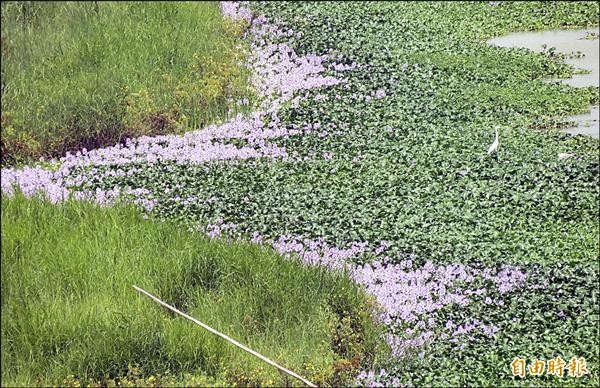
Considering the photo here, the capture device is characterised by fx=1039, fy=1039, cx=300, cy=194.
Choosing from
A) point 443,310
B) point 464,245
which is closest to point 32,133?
point 443,310

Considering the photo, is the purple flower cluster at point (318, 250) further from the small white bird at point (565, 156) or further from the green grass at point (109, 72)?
the small white bird at point (565, 156)

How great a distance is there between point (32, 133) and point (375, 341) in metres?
1.95

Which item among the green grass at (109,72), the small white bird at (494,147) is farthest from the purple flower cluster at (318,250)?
the small white bird at (494,147)

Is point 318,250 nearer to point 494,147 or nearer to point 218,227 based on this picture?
point 218,227

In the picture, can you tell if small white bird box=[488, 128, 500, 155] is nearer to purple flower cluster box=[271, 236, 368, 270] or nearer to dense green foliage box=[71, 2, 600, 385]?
dense green foliage box=[71, 2, 600, 385]

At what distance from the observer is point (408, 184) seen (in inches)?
298

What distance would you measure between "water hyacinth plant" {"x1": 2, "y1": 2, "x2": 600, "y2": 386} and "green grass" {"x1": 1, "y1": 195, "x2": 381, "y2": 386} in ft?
0.71

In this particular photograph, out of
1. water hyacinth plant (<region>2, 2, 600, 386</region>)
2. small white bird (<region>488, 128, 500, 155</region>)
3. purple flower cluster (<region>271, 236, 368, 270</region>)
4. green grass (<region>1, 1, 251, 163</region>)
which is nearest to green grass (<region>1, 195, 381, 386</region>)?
water hyacinth plant (<region>2, 2, 600, 386</region>)

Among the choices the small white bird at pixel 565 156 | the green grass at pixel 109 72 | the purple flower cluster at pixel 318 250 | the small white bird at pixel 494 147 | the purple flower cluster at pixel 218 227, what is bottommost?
the purple flower cluster at pixel 318 250

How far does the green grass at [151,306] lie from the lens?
4.19 meters

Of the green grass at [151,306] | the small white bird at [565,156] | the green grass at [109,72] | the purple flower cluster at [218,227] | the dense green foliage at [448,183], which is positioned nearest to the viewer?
the green grass at [109,72]

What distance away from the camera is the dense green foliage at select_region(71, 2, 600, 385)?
18.3 ft

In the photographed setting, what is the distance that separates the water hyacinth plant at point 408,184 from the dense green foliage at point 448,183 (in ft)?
0.05

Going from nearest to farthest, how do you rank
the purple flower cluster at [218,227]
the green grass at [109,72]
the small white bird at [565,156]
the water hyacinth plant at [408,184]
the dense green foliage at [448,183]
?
the green grass at [109,72]
the water hyacinth plant at [408,184]
the dense green foliage at [448,183]
the purple flower cluster at [218,227]
the small white bird at [565,156]
